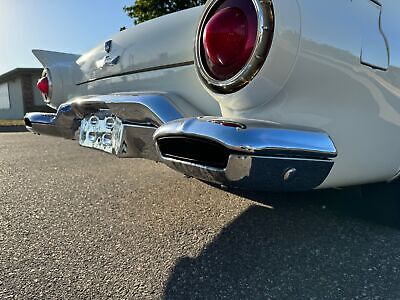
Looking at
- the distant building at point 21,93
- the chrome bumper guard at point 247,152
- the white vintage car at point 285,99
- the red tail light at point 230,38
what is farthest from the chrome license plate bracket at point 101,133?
the distant building at point 21,93

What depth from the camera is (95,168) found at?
4.20 meters

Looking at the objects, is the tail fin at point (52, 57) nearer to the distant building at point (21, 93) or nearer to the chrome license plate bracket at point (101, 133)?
the chrome license plate bracket at point (101, 133)

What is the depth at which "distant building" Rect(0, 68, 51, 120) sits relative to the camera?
19783 mm

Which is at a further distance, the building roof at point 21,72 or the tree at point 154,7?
the building roof at point 21,72

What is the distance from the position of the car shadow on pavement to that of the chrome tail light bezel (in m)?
0.86

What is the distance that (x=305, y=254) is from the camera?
1831 mm

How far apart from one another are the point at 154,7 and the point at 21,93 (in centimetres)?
967

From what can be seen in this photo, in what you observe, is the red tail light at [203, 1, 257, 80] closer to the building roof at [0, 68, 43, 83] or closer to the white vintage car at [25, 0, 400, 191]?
the white vintage car at [25, 0, 400, 191]

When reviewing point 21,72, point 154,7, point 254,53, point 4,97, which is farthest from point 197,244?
point 4,97

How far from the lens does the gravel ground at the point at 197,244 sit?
1.53 meters

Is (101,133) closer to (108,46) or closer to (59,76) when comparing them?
(108,46)

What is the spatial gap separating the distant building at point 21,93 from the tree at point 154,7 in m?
6.68

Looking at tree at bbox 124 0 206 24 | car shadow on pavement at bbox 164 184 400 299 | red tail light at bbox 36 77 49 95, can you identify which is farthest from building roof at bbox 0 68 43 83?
car shadow on pavement at bbox 164 184 400 299

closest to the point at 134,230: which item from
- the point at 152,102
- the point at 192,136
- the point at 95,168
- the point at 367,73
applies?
the point at 152,102
